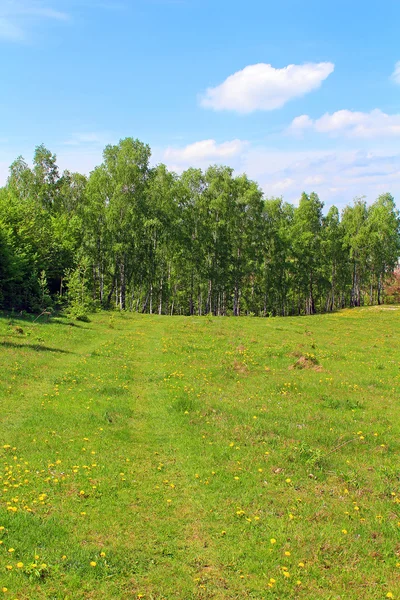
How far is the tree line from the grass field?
3382 centimetres

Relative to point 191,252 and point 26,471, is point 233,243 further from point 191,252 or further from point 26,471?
point 26,471

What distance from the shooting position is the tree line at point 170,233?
63.4 m

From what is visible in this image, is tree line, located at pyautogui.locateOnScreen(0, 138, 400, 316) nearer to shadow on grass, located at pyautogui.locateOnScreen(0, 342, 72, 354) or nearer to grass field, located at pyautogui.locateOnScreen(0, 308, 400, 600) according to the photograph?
shadow on grass, located at pyautogui.locateOnScreen(0, 342, 72, 354)

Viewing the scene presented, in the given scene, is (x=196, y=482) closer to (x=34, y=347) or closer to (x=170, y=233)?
(x=34, y=347)

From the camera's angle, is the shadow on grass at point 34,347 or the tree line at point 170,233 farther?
the tree line at point 170,233

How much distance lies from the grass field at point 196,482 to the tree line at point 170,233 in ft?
111

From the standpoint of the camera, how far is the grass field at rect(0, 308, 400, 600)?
311 inches

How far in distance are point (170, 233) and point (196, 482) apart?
63242mm

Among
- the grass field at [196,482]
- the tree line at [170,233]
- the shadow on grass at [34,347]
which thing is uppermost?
the tree line at [170,233]

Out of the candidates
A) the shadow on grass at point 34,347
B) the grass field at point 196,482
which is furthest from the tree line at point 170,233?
the grass field at point 196,482

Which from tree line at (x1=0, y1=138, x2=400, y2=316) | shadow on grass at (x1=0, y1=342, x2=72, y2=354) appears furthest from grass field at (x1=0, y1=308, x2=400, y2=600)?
tree line at (x1=0, y1=138, x2=400, y2=316)

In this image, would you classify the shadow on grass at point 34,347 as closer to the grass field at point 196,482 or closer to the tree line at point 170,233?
the grass field at point 196,482

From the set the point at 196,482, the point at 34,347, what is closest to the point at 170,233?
the point at 34,347

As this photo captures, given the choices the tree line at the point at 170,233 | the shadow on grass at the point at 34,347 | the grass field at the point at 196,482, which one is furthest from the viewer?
the tree line at the point at 170,233
